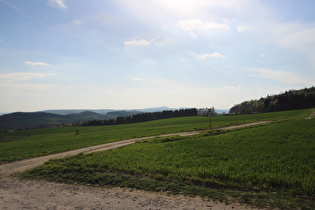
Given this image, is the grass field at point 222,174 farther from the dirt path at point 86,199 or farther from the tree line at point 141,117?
the tree line at point 141,117

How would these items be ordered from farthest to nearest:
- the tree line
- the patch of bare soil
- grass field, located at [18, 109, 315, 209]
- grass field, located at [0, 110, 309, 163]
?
the tree line
grass field, located at [0, 110, 309, 163]
grass field, located at [18, 109, 315, 209]
the patch of bare soil

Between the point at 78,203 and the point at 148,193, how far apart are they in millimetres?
3119

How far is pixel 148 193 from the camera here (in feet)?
28.3

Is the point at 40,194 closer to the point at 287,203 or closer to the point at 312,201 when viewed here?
the point at 287,203

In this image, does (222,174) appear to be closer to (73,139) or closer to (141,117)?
(73,139)

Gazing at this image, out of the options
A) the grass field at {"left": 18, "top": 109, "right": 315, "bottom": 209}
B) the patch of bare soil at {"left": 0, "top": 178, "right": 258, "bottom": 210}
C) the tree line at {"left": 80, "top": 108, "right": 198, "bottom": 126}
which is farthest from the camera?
the tree line at {"left": 80, "top": 108, "right": 198, "bottom": 126}

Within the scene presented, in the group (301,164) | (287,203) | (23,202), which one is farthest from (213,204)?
(23,202)

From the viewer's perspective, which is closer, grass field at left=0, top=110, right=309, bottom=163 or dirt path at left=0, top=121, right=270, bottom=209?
dirt path at left=0, top=121, right=270, bottom=209

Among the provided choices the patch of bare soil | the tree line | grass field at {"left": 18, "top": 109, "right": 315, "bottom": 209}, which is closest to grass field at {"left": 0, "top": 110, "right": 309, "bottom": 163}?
grass field at {"left": 18, "top": 109, "right": 315, "bottom": 209}

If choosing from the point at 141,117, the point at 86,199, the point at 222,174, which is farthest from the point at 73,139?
the point at 141,117

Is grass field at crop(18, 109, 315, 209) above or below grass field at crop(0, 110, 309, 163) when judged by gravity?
above

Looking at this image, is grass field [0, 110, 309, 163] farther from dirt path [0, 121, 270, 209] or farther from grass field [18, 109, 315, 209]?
dirt path [0, 121, 270, 209]

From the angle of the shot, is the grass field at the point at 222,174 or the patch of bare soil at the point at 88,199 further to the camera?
the grass field at the point at 222,174

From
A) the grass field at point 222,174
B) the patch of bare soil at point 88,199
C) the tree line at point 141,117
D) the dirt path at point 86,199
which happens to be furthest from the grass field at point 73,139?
the tree line at point 141,117
